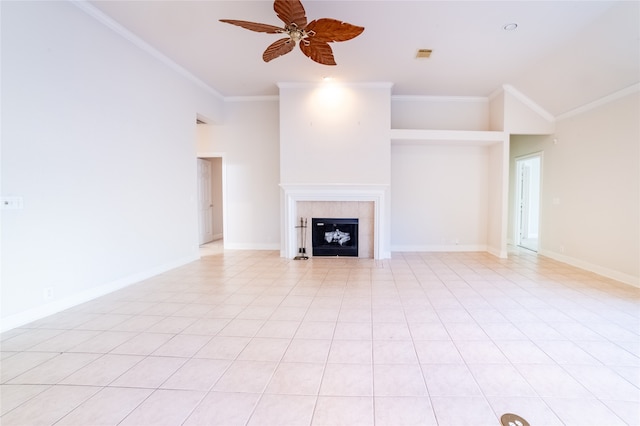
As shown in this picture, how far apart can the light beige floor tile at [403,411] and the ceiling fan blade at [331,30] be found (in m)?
2.91

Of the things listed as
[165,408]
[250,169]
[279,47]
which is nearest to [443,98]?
[279,47]

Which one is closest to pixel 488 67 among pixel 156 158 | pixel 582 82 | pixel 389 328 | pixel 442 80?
pixel 442 80

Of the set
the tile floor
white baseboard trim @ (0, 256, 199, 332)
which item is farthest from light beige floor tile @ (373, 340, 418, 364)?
white baseboard trim @ (0, 256, 199, 332)

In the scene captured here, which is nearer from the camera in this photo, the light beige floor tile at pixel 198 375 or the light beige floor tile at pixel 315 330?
the light beige floor tile at pixel 198 375

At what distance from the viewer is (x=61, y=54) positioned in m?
3.06

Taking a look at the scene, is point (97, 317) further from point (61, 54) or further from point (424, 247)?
point (424, 247)

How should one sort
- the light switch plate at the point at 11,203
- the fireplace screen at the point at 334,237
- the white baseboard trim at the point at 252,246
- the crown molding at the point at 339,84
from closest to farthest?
the light switch plate at the point at 11,203 → the crown molding at the point at 339,84 → the fireplace screen at the point at 334,237 → the white baseboard trim at the point at 252,246

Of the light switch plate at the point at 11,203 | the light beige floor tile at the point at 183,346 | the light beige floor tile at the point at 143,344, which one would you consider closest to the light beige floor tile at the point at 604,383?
the light beige floor tile at the point at 183,346

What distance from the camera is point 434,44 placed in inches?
159

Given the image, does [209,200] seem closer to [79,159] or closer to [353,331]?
[79,159]

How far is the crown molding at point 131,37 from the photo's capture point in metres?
3.27

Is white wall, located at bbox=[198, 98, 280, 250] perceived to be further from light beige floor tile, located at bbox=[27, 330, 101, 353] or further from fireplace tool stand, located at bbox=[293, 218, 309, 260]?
light beige floor tile, located at bbox=[27, 330, 101, 353]

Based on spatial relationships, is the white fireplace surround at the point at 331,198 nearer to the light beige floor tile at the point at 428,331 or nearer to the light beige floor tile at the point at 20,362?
the light beige floor tile at the point at 428,331

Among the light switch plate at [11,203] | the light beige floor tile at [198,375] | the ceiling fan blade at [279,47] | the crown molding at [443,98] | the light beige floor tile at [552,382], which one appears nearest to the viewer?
the light beige floor tile at [552,382]
